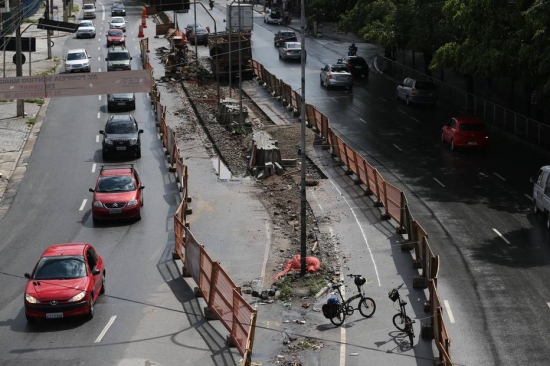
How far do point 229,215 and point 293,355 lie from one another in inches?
545

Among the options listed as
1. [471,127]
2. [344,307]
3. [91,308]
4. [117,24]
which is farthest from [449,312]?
[117,24]

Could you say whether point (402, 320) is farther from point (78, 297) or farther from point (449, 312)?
point (78, 297)

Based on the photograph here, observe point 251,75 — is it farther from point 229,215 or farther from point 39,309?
point 39,309

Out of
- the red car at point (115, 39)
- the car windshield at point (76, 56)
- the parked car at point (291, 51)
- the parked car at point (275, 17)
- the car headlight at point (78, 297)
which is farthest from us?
the parked car at point (275, 17)

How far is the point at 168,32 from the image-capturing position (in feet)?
290

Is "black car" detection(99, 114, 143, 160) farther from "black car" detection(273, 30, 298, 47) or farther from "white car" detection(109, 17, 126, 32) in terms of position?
"white car" detection(109, 17, 126, 32)

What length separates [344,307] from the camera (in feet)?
76.1

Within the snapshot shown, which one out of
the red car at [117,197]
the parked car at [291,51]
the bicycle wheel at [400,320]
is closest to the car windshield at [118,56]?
the parked car at [291,51]

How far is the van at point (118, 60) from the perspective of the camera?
66438 millimetres

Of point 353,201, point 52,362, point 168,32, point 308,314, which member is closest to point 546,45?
point 353,201

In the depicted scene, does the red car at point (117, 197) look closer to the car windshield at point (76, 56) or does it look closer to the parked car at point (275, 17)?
the car windshield at point (76, 56)

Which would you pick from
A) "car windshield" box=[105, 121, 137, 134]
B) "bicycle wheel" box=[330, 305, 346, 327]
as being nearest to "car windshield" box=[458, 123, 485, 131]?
"car windshield" box=[105, 121, 137, 134]

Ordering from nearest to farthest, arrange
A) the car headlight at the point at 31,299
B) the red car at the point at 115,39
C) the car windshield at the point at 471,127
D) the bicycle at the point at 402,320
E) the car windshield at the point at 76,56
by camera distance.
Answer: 1. the bicycle at the point at 402,320
2. the car headlight at the point at 31,299
3. the car windshield at the point at 471,127
4. the car windshield at the point at 76,56
5. the red car at the point at 115,39

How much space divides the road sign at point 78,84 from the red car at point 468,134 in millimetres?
16639
